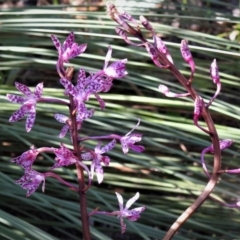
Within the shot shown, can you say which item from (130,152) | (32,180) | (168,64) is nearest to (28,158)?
(32,180)

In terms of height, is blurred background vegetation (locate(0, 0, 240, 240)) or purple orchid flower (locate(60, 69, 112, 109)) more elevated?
blurred background vegetation (locate(0, 0, 240, 240))

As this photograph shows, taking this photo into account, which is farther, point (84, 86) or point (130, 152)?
point (130, 152)

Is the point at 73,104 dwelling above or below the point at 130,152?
below

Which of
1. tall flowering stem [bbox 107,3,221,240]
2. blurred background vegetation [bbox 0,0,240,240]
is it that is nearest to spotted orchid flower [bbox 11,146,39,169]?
tall flowering stem [bbox 107,3,221,240]

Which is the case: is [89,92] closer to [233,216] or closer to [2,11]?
[233,216]

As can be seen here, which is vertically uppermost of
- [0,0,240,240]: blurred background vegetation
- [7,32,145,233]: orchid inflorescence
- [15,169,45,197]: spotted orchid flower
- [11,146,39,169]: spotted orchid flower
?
[0,0,240,240]: blurred background vegetation

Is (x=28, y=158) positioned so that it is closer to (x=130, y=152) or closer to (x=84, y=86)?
(x=84, y=86)

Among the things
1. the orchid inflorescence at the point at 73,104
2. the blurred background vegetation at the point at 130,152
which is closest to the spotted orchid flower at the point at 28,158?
the orchid inflorescence at the point at 73,104

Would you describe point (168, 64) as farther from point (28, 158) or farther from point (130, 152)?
point (130, 152)

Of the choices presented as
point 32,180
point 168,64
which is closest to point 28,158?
point 32,180

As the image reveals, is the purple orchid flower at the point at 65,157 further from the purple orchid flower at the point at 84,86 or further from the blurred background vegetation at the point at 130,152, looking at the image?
the blurred background vegetation at the point at 130,152

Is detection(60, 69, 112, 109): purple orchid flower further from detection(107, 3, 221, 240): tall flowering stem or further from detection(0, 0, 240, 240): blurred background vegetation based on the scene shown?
detection(0, 0, 240, 240): blurred background vegetation

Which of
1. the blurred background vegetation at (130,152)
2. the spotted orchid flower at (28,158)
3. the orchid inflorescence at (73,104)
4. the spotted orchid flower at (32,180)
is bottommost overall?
Answer: the spotted orchid flower at (32,180)
